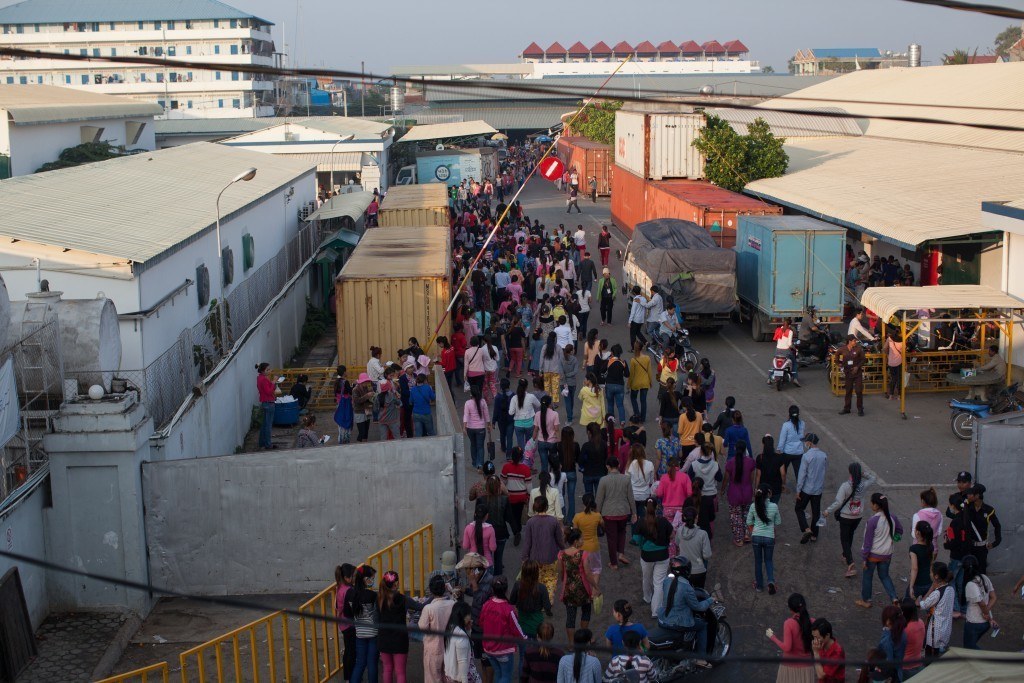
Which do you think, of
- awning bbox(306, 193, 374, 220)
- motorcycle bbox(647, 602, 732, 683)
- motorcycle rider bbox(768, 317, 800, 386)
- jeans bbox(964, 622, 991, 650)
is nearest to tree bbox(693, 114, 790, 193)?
awning bbox(306, 193, 374, 220)

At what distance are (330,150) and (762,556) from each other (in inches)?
1502

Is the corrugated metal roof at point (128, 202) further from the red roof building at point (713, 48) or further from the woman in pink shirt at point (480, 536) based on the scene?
the red roof building at point (713, 48)

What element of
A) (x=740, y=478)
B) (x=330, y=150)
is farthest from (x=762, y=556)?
(x=330, y=150)

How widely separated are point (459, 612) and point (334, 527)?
11.4 ft

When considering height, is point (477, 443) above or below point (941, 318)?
below

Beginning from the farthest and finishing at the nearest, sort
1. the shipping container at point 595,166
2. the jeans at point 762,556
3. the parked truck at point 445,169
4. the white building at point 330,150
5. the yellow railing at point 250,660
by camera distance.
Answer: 1. the shipping container at point 595,166
2. the parked truck at point 445,169
3. the white building at point 330,150
4. the jeans at point 762,556
5. the yellow railing at point 250,660

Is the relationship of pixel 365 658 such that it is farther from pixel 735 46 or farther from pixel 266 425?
pixel 735 46

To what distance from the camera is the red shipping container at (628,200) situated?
35.0m

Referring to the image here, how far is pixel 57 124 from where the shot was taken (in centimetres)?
3872

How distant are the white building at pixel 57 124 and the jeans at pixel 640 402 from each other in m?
25.2

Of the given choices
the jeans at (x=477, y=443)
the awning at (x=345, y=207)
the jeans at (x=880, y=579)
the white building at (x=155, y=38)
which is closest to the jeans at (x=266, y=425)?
the jeans at (x=477, y=443)

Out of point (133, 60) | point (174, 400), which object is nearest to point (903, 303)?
point (174, 400)

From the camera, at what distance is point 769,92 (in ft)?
267

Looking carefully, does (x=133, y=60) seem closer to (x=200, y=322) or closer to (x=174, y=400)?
(x=174, y=400)
